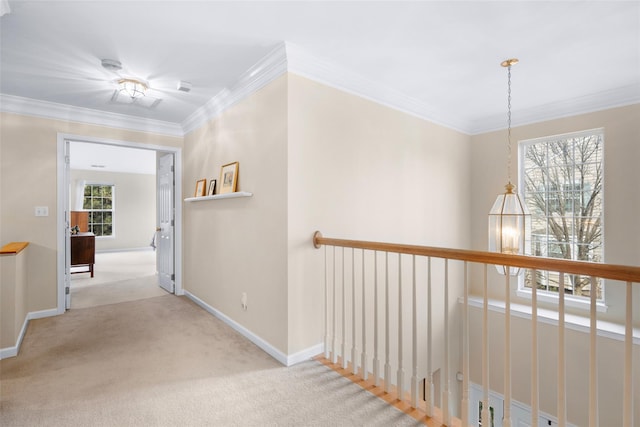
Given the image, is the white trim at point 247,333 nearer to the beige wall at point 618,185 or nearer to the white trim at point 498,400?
the white trim at point 498,400

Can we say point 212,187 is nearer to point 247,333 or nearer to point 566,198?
point 247,333

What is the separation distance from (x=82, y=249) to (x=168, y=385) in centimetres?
464

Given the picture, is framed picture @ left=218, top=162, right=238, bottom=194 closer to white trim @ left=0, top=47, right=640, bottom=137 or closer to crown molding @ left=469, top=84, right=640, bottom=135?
white trim @ left=0, top=47, right=640, bottom=137

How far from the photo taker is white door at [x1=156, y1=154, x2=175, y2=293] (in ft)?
14.5

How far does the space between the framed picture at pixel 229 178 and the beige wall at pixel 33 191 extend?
1.98 metres

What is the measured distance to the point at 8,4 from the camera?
6.15 feet

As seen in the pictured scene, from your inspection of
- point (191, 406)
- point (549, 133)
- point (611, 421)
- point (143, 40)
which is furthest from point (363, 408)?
point (549, 133)

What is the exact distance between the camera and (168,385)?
2129mm

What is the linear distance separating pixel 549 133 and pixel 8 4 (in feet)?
16.4

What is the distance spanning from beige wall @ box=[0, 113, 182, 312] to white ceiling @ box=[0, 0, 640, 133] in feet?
1.23

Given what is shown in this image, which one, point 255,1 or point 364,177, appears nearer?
point 255,1

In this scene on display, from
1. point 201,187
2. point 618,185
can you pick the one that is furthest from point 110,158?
point 618,185

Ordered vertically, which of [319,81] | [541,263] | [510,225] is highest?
[319,81]

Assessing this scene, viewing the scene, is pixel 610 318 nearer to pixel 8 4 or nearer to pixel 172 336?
pixel 172 336
